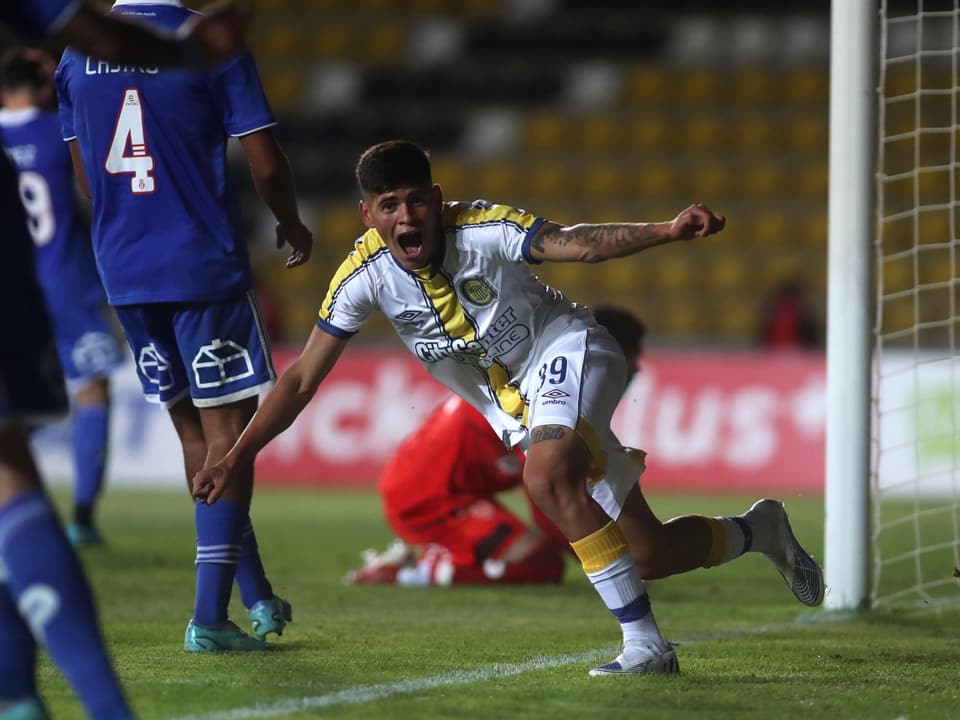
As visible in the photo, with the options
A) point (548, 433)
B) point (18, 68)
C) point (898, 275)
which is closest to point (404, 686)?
point (548, 433)

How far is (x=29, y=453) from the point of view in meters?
3.03

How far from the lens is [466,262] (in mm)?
4477

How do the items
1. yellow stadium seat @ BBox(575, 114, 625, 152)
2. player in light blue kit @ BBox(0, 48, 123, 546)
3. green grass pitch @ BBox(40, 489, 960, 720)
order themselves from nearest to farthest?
green grass pitch @ BBox(40, 489, 960, 720) → player in light blue kit @ BBox(0, 48, 123, 546) → yellow stadium seat @ BBox(575, 114, 625, 152)

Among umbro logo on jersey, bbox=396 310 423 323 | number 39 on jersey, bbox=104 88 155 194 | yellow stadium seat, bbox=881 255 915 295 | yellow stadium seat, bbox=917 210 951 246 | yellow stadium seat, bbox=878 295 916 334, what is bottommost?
yellow stadium seat, bbox=878 295 916 334

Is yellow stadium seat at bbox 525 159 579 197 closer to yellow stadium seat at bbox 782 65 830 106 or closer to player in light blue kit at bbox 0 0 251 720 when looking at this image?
yellow stadium seat at bbox 782 65 830 106

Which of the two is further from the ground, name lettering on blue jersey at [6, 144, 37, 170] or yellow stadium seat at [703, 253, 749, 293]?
name lettering on blue jersey at [6, 144, 37, 170]

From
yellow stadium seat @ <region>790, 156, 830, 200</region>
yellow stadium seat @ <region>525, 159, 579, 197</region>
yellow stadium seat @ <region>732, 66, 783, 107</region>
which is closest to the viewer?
yellow stadium seat @ <region>790, 156, 830, 200</region>

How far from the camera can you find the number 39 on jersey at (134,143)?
186 inches

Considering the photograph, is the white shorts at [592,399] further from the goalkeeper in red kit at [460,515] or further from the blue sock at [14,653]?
the goalkeeper in red kit at [460,515]

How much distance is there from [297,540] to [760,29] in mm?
10625

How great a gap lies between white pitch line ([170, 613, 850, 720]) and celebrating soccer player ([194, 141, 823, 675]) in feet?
1.04

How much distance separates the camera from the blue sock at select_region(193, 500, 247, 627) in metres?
4.70

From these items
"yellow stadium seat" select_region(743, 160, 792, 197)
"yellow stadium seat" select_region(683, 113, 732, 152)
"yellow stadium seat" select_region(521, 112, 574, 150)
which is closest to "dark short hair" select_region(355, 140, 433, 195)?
"yellow stadium seat" select_region(743, 160, 792, 197)

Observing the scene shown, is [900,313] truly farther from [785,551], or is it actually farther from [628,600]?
[628,600]
